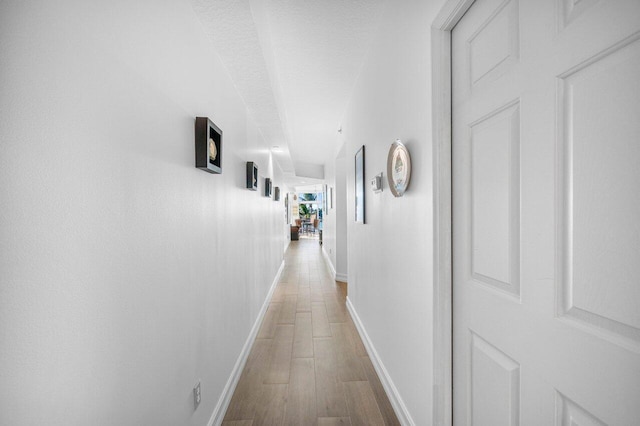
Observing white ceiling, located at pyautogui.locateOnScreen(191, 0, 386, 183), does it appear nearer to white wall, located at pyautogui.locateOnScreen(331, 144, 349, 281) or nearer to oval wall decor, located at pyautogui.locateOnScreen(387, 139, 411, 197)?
oval wall decor, located at pyautogui.locateOnScreen(387, 139, 411, 197)

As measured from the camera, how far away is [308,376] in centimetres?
241

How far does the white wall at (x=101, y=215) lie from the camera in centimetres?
61

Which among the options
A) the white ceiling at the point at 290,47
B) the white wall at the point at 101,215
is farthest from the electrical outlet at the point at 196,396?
the white ceiling at the point at 290,47

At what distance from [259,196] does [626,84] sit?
344 centimetres

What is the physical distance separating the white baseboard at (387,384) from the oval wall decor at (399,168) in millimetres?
1292

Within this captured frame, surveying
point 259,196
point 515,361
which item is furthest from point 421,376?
point 259,196

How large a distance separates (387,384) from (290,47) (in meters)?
2.70

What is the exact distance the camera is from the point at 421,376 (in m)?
1.51

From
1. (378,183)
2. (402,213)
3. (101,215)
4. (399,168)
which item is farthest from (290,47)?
(101,215)

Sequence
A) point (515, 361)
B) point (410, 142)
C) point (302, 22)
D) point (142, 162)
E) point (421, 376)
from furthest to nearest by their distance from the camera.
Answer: point (302, 22)
point (410, 142)
point (421, 376)
point (142, 162)
point (515, 361)

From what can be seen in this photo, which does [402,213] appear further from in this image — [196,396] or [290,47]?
[290,47]

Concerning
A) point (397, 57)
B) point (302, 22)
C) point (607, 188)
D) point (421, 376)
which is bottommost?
point (421, 376)

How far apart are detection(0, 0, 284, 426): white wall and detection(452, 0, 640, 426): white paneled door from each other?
1.23 metres

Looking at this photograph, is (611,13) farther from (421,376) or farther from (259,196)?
(259,196)
